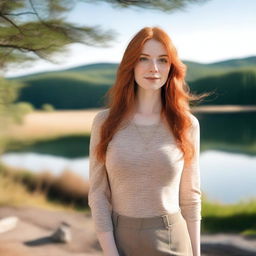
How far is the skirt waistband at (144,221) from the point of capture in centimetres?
102

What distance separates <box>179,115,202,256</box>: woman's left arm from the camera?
1.11 meters

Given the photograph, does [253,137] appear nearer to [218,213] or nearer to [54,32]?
[218,213]

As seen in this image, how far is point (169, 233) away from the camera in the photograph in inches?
40.7

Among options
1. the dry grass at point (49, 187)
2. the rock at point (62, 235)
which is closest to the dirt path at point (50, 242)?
the rock at point (62, 235)

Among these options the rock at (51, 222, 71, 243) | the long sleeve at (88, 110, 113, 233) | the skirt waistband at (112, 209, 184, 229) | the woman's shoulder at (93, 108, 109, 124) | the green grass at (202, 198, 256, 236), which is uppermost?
the woman's shoulder at (93, 108, 109, 124)

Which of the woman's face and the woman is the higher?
the woman's face

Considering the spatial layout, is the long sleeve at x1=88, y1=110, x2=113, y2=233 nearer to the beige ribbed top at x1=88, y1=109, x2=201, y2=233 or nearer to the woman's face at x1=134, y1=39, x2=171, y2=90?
the beige ribbed top at x1=88, y1=109, x2=201, y2=233

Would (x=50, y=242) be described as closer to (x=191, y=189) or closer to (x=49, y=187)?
(x=49, y=187)

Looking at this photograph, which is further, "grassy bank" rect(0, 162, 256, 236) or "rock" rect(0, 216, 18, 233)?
"grassy bank" rect(0, 162, 256, 236)

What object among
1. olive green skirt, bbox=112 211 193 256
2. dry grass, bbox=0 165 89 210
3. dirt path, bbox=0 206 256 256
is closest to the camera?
olive green skirt, bbox=112 211 193 256

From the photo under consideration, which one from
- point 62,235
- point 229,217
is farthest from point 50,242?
point 229,217

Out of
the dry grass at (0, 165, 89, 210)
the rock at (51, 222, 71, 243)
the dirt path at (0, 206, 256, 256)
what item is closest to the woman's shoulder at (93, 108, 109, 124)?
the dirt path at (0, 206, 256, 256)

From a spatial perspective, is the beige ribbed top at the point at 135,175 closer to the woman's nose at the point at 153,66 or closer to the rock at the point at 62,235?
the woman's nose at the point at 153,66

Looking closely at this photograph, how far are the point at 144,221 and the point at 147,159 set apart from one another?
13 centimetres
